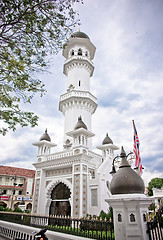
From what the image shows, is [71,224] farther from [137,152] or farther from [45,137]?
[45,137]

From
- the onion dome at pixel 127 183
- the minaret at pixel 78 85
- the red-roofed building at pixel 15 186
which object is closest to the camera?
the onion dome at pixel 127 183

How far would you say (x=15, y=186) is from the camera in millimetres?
36625

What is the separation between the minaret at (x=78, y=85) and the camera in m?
19.4

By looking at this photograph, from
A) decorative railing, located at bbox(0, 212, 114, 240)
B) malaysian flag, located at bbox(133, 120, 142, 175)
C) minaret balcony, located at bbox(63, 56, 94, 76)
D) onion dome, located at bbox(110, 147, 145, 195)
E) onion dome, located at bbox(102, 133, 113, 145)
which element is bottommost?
decorative railing, located at bbox(0, 212, 114, 240)

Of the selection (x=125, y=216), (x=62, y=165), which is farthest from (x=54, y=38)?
(x=62, y=165)

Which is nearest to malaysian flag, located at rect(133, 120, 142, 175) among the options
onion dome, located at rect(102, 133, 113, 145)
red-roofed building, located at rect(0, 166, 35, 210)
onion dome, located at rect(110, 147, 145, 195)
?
onion dome, located at rect(102, 133, 113, 145)

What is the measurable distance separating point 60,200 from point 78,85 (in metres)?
13.2

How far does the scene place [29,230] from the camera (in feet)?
24.0

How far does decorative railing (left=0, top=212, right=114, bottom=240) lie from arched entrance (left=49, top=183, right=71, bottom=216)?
2516 millimetres

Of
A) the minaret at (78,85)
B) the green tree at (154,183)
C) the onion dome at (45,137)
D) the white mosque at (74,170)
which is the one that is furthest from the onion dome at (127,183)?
the green tree at (154,183)

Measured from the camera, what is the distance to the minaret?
63.6ft

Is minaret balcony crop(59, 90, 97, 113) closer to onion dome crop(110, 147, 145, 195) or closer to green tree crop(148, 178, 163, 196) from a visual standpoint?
onion dome crop(110, 147, 145, 195)

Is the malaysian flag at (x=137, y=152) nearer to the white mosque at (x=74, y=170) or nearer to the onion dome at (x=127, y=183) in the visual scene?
the white mosque at (x=74, y=170)

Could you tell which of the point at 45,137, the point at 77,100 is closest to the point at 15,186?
the point at 45,137
